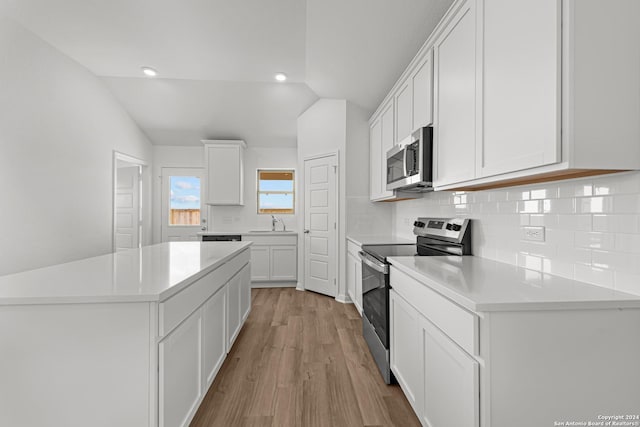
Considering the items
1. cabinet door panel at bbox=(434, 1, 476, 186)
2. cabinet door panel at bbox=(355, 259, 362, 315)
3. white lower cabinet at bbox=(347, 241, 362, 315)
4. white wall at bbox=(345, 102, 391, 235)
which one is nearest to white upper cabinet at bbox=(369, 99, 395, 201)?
white wall at bbox=(345, 102, 391, 235)

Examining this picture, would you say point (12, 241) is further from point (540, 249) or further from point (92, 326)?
point (540, 249)

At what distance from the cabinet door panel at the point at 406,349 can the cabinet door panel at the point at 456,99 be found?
81 cm

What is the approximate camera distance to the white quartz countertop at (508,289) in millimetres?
980

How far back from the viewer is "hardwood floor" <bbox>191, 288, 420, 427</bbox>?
1.72m

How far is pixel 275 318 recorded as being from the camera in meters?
3.36

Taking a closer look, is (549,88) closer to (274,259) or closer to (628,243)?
(628,243)

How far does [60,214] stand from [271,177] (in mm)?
3091

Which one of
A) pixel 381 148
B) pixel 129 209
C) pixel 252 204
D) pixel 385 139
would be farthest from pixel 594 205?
pixel 129 209

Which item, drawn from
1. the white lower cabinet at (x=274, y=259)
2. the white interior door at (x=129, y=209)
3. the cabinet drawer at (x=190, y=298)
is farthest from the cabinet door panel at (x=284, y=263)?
the white interior door at (x=129, y=209)

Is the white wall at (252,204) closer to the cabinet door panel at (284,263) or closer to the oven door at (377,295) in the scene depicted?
the cabinet door panel at (284,263)

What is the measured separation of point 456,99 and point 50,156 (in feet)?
13.6

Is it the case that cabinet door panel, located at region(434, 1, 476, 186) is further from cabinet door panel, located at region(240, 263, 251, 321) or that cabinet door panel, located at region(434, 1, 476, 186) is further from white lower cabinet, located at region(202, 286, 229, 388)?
cabinet door panel, located at region(240, 263, 251, 321)

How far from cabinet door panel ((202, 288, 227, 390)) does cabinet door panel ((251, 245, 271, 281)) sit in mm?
2610

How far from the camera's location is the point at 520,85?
1.19m
